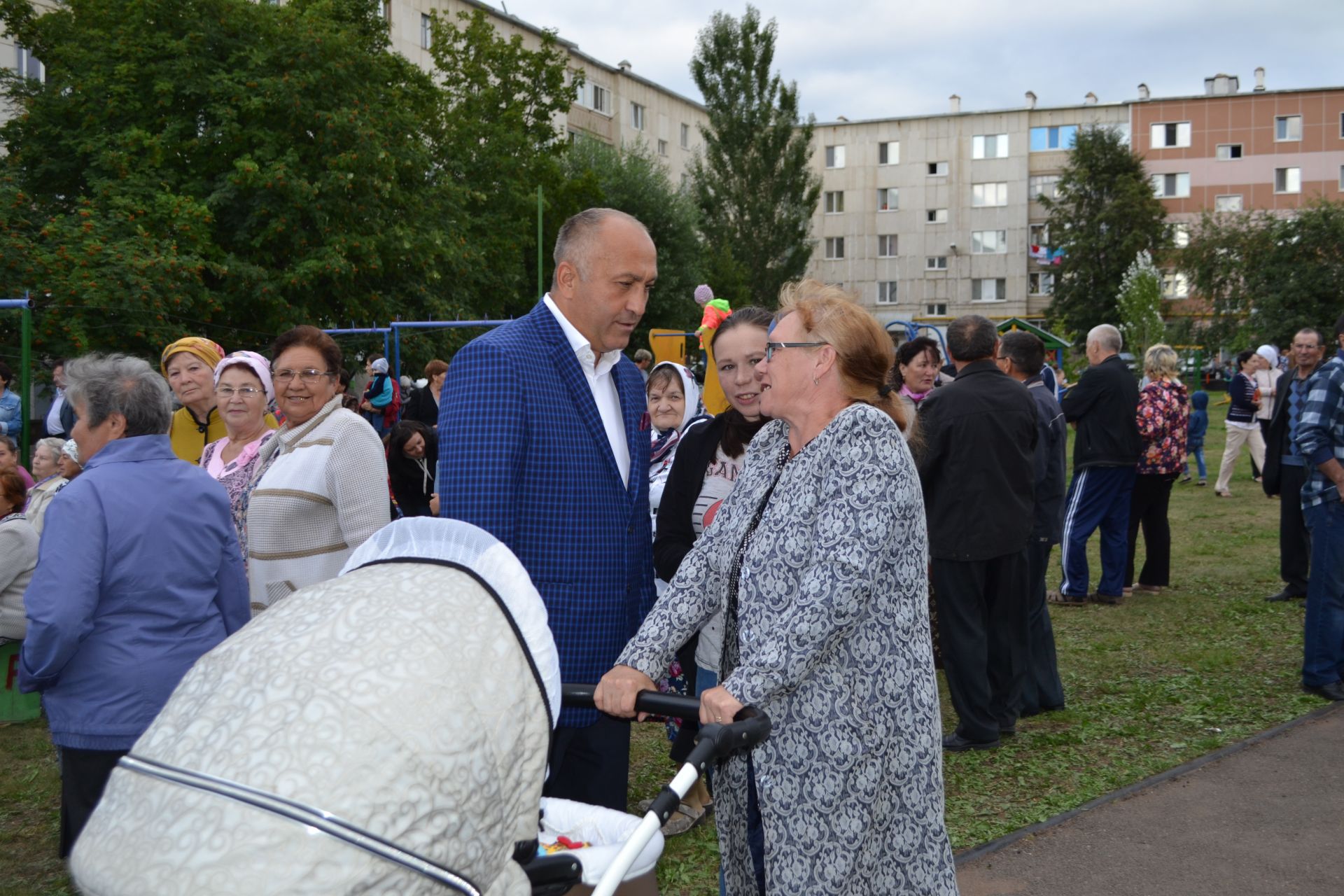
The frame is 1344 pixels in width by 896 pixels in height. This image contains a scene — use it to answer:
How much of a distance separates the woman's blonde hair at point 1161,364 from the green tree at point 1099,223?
49640 mm

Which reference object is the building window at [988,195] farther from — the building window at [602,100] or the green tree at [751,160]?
the building window at [602,100]

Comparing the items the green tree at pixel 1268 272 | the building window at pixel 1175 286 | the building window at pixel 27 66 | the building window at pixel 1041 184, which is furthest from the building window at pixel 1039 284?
the building window at pixel 27 66

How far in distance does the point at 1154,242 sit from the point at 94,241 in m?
55.5

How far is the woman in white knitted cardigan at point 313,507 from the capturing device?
4.16 meters

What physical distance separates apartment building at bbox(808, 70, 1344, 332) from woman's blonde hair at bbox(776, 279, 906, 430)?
6052 cm

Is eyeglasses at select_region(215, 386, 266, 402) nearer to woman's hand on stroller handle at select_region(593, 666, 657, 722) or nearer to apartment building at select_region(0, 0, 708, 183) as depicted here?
woman's hand on stroller handle at select_region(593, 666, 657, 722)

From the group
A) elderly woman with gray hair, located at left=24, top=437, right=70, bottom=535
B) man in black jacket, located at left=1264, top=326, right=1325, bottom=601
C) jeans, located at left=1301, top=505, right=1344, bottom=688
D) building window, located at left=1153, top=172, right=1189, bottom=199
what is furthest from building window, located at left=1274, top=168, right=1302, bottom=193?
elderly woman with gray hair, located at left=24, top=437, right=70, bottom=535

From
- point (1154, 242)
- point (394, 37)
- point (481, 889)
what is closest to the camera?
point (481, 889)

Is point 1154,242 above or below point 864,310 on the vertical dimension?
above

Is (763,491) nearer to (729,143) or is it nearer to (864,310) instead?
(864,310)

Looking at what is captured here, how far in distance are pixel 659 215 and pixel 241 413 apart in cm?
4097

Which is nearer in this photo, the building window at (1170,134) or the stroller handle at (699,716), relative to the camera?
the stroller handle at (699,716)

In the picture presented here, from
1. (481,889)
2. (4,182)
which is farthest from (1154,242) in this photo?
(481,889)

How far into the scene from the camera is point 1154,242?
189ft
